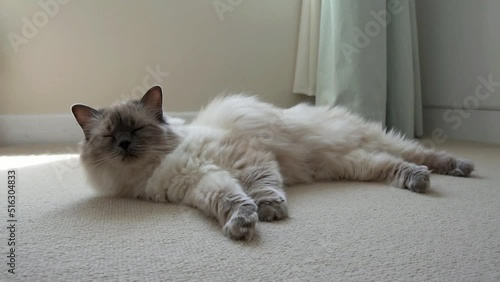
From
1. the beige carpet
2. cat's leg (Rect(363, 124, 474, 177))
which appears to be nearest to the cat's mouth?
the beige carpet

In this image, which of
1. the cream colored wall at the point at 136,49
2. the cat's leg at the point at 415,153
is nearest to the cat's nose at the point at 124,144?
the cat's leg at the point at 415,153

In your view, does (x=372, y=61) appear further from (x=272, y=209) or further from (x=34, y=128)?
(x=34, y=128)

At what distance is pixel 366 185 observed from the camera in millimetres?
1621

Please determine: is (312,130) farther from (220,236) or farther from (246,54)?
(246,54)

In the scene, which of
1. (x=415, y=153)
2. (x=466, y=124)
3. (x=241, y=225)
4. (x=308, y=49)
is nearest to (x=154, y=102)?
(x=241, y=225)

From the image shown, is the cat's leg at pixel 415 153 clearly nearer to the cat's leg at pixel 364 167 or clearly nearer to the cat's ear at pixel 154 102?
the cat's leg at pixel 364 167

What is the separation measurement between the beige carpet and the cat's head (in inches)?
6.2

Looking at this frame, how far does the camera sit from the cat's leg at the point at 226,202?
1050 mm

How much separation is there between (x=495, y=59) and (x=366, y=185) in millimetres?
1595

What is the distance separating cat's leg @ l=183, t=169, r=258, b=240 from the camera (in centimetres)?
105

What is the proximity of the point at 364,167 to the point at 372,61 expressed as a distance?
997mm

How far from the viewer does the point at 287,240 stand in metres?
1.02

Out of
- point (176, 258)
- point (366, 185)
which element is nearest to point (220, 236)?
point (176, 258)

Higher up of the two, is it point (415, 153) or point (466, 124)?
point (466, 124)
